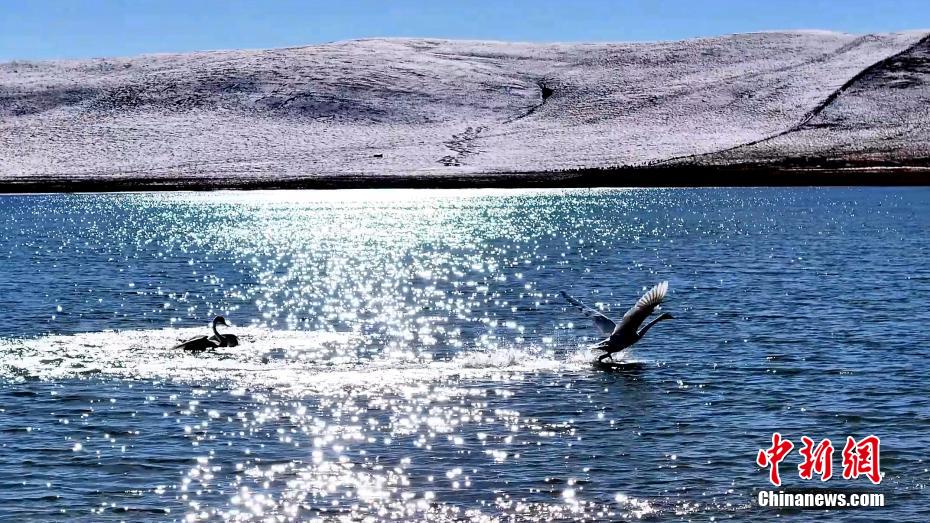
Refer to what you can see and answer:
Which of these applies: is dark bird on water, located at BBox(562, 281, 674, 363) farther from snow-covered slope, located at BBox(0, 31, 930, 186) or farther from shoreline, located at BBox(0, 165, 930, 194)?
snow-covered slope, located at BBox(0, 31, 930, 186)

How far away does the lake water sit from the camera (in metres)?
19.7

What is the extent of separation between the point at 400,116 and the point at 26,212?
6351cm

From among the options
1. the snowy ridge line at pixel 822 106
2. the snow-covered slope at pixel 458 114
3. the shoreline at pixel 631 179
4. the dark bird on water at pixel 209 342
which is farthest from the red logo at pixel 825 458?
the snowy ridge line at pixel 822 106

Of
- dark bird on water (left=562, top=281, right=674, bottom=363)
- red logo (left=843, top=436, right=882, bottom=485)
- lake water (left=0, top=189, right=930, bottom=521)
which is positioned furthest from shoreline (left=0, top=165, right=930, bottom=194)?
red logo (left=843, top=436, right=882, bottom=485)

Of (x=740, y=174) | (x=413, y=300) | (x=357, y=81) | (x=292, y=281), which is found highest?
(x=357, y=81)

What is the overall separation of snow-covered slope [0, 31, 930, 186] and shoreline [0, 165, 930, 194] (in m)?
1.86

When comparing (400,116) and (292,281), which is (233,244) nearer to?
(292,281)

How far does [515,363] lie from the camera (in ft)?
101

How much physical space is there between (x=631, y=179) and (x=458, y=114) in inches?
1370

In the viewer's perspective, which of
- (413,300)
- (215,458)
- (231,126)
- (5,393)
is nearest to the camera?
(215,458)

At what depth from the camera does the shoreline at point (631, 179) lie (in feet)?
487

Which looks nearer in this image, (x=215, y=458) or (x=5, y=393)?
(x=215, y=458)

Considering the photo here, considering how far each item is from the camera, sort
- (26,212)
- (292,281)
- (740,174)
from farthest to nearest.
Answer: (740,174) < (26,212) < (292,281)

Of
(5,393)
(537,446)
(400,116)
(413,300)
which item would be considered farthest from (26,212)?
(537,446)
